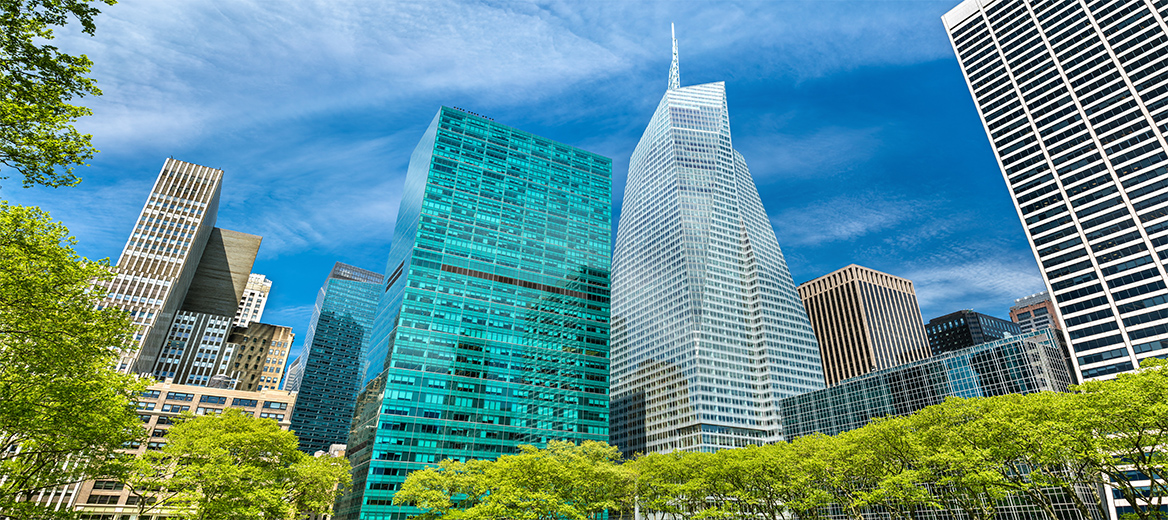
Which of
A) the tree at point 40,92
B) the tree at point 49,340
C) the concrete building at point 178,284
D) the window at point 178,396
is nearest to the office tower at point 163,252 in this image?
the concrete building at point 178,284

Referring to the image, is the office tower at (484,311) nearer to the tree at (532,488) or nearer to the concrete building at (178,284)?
the tree at (532,488)

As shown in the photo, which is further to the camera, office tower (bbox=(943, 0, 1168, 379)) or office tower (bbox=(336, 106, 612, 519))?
office tower (bbox=(336, 106, 612, 519))

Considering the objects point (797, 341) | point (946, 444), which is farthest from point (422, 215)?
point (797, 341)

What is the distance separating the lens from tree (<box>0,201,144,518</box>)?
71.7 ft

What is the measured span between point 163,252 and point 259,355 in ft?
151

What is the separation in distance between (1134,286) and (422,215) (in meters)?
148

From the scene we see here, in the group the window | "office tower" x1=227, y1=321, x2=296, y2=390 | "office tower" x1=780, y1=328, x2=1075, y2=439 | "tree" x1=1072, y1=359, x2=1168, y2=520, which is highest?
"office tower" x1=227, y1=321, x2=296, y2=390

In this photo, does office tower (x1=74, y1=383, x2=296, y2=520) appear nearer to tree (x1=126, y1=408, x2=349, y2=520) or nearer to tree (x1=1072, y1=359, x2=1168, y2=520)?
tree (x1=126, y1=408, x2=349, y2=520)

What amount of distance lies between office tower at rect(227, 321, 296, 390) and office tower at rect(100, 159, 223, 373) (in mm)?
23783

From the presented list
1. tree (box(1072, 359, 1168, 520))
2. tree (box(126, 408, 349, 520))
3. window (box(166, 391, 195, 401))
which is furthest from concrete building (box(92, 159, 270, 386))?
tree (box(1072, 359, 1168, 520))

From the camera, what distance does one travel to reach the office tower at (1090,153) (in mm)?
106125

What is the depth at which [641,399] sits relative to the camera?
193125 millimetres

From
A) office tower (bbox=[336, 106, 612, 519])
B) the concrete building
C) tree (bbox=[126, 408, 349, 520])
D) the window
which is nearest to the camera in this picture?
tree (bbox=[126, 408, 349, 520])

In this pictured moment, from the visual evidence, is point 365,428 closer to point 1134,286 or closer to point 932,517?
point 932,517
